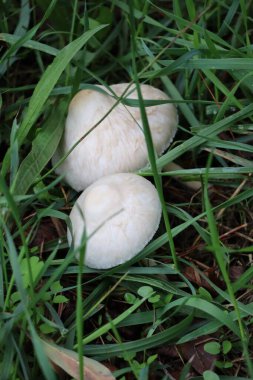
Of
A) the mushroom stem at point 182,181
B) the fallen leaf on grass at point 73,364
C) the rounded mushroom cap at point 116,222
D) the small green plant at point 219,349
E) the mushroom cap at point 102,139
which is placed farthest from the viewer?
the mushroom stem at point 182,181

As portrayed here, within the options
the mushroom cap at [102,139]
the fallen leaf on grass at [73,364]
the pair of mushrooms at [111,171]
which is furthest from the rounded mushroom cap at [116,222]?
the fallen leaf on grass at [73,364]

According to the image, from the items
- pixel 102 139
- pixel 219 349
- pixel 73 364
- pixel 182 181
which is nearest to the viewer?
pixel 73 364

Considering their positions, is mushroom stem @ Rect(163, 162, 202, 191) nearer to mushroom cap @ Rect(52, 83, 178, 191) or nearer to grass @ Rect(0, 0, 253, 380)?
grass @ Rect(0, 0, 253, 380)

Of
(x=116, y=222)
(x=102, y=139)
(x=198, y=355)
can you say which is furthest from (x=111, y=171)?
(x=198, y=355)

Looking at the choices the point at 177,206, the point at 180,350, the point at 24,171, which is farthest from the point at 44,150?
the point at 180,350

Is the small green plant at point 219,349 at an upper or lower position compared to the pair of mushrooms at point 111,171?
lower

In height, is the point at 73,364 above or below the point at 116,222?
below

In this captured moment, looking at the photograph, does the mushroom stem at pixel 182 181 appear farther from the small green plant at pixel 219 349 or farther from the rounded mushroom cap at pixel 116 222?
the small green plant at pixel 219 349

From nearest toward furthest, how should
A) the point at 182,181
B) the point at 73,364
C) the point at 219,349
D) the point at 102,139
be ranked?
the point at 73,364 < the point at 219,349 < the point at 102,139 < the point at 182,181

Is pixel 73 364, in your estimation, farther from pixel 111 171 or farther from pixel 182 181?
pixel 182 181
